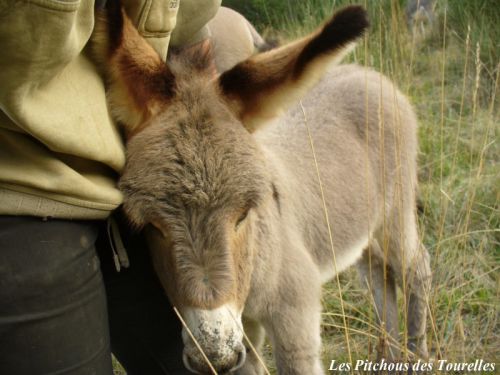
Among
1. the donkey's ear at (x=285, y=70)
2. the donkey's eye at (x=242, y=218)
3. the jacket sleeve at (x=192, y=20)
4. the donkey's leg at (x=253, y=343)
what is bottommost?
the donkey's leg at (x=253, y=343)

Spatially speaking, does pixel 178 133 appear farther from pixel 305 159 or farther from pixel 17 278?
pixel 305 159

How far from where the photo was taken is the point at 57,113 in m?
1.42

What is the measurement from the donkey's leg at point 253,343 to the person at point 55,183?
→ 983mm

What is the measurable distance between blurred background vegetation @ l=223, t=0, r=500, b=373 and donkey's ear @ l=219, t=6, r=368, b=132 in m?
0.81

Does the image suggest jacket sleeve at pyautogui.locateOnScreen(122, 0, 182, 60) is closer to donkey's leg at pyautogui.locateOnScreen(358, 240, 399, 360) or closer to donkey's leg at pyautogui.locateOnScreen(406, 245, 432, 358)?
donkey's leg at pyautogui.locateOnScreen(406, 245, 432, 358)

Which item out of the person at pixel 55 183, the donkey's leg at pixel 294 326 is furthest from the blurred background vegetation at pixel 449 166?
the person at pixel 55 183

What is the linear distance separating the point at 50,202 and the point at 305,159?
5.42 feet

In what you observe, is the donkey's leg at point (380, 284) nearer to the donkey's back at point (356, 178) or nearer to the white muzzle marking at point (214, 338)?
the donkey's back at point (356, 178)

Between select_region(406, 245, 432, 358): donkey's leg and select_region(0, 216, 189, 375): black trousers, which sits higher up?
select_region(0, 216, 189, 375): black trousers

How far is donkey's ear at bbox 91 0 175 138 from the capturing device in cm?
169

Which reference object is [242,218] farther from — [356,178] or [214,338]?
[356,178]

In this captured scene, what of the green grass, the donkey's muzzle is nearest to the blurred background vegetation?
the green grass

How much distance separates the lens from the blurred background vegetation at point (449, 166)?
9.74 ft

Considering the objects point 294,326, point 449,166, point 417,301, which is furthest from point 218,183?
point 449,166
